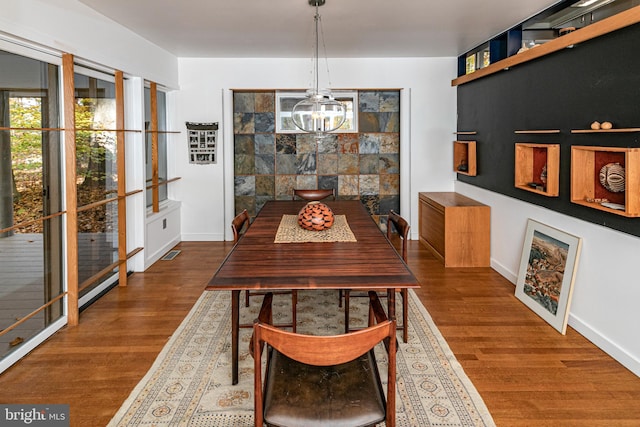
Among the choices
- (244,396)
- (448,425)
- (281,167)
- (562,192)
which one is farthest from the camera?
(281,167)

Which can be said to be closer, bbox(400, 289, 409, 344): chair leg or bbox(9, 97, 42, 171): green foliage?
bbox(9, 97, 42, 171): green foliage

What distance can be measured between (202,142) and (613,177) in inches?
194

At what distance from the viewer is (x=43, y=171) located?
129 inches

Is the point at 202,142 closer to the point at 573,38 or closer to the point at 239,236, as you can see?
the point at 239,236

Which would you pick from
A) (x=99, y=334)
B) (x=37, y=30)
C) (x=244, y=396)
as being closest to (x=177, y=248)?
(x=99, y=334)

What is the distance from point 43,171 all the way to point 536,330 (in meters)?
3.66

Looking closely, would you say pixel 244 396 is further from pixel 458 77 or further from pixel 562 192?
pixel 458 77

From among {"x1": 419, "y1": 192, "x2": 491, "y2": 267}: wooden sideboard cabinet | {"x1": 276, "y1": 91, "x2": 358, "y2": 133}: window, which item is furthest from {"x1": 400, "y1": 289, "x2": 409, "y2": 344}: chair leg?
{"x1": 276, "y1": 91, "x2": 358, "y2": 133}: window

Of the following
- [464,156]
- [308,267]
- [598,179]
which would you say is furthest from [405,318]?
[464,156]

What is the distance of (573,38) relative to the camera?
11.2 feet

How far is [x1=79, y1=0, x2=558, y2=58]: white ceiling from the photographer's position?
3.90 metres

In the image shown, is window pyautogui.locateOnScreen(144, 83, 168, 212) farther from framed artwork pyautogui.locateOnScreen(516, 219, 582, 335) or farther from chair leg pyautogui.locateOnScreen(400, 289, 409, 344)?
framed artwork pyautogui.locateOnScreen(516, 219, 582, 335)

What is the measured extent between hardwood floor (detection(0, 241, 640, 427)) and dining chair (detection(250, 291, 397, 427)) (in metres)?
0.95

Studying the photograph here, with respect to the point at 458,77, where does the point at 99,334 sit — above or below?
below
